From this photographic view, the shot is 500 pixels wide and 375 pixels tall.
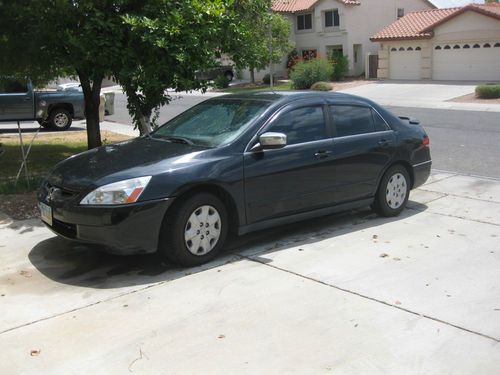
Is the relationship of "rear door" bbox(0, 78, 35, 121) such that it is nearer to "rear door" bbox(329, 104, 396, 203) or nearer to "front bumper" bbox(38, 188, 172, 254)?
"rear door" bbox(329, 104, 396, 203)

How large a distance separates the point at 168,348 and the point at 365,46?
134 ft

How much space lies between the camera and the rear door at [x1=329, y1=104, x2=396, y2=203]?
649 cm

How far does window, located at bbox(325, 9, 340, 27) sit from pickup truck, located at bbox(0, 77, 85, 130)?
2737cm

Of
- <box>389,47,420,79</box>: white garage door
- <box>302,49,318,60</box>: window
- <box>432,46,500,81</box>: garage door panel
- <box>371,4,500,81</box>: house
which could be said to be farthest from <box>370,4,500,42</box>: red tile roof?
<box>302,49,318,60</box>: window

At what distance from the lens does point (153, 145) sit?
5.95m

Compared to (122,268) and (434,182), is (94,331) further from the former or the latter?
(434,182)

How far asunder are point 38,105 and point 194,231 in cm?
1423

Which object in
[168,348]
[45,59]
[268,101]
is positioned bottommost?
[168,348]

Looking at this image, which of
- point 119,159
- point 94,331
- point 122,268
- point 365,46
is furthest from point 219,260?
point 365,46

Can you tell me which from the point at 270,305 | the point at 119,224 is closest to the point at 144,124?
the point at 119,224

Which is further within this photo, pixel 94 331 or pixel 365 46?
pixel 365 46

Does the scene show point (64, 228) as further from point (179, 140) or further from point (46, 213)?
point (179, 140)

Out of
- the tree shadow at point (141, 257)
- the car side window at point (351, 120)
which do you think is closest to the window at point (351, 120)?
the car side window at point (351, 120)

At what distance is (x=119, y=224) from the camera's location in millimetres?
4961
